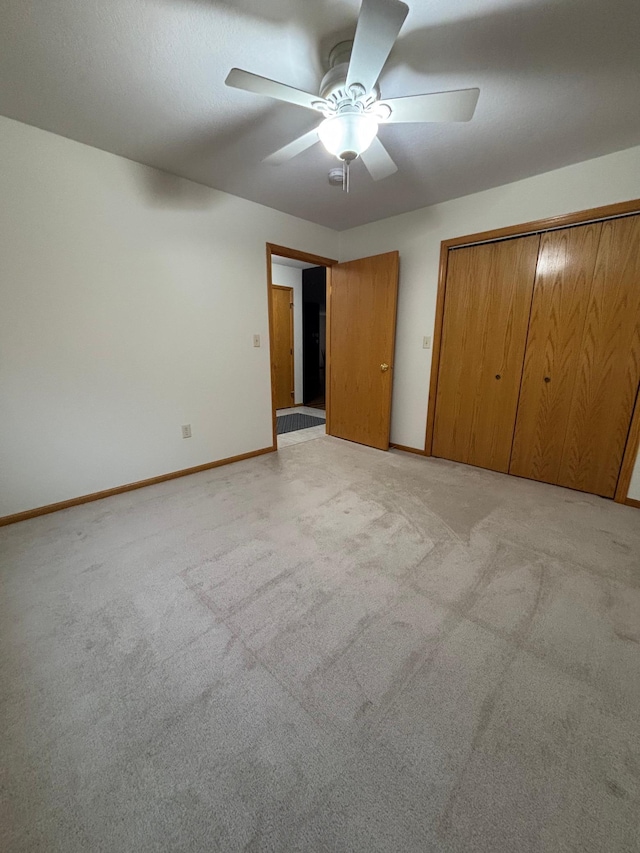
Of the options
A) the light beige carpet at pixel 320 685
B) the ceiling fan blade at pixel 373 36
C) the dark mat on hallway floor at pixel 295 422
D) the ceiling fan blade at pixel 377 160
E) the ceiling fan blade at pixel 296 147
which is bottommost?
the light beige carpet at pixel 320 685

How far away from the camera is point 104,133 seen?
1937 millimetres

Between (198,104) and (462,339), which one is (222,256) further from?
(462,339)

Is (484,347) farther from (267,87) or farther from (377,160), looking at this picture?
(267,87)

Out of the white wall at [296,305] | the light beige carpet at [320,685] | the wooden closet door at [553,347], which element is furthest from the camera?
the white wall at [296,305]

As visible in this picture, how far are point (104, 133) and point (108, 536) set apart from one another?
94.1 inches

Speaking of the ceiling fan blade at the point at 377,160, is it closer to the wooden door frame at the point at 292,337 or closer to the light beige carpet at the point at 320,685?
the light beige carpet at the point at 320,685

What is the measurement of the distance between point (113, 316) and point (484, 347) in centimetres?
294

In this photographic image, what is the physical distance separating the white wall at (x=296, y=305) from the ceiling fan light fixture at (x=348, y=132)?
3746 millimetres

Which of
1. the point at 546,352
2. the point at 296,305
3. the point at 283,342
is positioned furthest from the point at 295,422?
the point at 546,352

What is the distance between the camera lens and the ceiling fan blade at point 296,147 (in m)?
1.60

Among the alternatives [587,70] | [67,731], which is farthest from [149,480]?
[587,70]

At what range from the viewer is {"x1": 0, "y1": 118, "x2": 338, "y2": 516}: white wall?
1.98 metres

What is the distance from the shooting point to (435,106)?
134 cm

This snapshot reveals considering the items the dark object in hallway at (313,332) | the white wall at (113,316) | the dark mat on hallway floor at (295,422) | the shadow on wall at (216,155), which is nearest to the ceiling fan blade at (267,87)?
the shadow on wall at (216,155)
